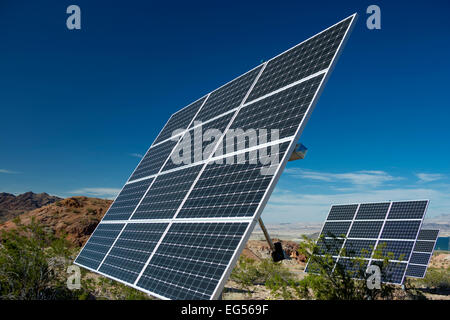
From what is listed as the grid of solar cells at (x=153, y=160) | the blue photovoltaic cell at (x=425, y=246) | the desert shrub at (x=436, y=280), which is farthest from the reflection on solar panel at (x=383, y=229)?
the grid of solar cells at (x=153, y=160)

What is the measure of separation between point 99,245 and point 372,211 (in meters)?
19.7

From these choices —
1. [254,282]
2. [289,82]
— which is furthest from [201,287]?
[254,282]

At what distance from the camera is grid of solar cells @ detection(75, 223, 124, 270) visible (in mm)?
15166

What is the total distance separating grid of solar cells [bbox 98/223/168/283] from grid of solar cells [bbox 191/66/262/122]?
7001 mm

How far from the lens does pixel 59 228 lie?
136 ft

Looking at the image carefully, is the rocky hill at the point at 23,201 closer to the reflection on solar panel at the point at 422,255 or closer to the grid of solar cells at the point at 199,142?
the grid of solar cells at the point at 199,142

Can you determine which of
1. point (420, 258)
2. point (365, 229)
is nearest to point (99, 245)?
point (365, 229)

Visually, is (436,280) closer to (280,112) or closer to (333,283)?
(333,283)

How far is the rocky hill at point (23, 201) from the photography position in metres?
91.1

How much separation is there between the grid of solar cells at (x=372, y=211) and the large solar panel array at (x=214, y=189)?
14.6 m

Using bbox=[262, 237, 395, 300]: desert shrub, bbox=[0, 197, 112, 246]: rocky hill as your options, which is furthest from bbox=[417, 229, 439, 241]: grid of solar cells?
bbox=[0, 197, 112, 246]: rocky hill

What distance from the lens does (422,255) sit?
73.6ft

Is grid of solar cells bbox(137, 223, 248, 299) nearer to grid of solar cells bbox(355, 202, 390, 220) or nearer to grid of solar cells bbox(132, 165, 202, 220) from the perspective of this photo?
grid of solar cells bbox(132, 165, 202, 220)

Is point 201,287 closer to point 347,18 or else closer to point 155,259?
point 155,259
